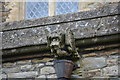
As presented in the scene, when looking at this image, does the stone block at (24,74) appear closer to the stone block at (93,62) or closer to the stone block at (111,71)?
the stone block at (93,62)

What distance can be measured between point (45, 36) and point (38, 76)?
0.44m

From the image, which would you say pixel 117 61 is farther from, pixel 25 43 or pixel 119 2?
pixel 25 43

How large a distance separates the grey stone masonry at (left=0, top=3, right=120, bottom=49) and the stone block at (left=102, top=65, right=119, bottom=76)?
354 millimetres

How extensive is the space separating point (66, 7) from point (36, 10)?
40 centimetres

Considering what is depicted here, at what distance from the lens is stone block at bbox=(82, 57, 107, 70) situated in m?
5.30

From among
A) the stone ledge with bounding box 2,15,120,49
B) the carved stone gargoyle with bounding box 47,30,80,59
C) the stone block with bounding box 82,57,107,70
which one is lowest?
the stone block with bounding box 82,57,107,70

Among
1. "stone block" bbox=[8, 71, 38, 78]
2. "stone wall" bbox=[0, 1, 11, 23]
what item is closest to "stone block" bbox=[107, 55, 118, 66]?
"stone block" bbox=[8, 71, 38, 78]

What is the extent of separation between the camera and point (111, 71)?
5.22 metres

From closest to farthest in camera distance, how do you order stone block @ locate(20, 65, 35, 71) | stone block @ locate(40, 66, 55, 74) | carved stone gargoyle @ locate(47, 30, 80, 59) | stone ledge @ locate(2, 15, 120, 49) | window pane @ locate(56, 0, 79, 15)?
carved stone gargoyle @ locate(47, 30, 80, 59) < stone ledge @ locate(2, 15, 120, 49) < stone block @ locate(40, 66, 55, 74) < stone block @ locate(20, 65, 35, 71) < window pane @ locate(56, 0, 79, 15)

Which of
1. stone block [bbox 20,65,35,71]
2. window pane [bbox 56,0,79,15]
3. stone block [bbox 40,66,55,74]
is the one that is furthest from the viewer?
window pane [bbox 56,0,79,15]

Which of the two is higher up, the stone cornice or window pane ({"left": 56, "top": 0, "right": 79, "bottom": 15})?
window pane ({"left": 56, "top": 0, "right": 79, "bottom": 15})

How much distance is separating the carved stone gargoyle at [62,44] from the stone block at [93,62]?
137mm

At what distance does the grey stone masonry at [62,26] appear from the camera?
536 centimetres

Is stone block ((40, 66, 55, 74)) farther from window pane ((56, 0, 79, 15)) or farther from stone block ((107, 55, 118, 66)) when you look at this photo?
window pane ((56, 0, 79, 15))
